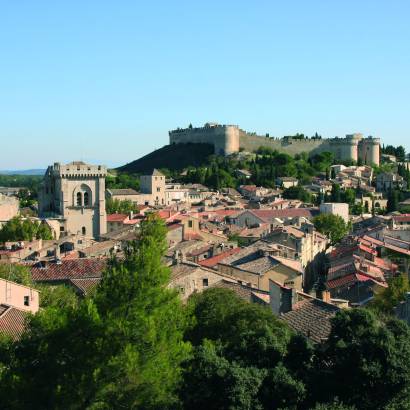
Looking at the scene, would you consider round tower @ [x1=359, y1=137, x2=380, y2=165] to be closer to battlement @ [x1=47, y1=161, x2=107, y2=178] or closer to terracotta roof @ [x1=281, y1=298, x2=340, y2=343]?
battlement @ [x1=47, y1=161, x2=107, y2=178]

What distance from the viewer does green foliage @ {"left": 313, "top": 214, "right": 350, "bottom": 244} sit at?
2477 inches

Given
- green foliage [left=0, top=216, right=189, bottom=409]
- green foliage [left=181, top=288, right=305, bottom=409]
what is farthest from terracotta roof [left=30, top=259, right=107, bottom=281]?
green foliage [left=0, top=216, right=189, bottom=409]

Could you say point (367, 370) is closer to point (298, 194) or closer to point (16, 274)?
point (16, 274)

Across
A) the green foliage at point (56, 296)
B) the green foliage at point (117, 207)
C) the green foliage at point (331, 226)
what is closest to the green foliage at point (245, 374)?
the green foliage at point (56, 296)

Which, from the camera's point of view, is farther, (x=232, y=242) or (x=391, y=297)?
(x=232, y=242)

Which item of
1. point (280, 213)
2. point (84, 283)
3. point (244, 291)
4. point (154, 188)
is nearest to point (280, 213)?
point (280, 213)

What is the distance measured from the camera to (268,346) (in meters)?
18.7

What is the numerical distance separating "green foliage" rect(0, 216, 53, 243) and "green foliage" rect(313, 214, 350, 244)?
21.6 m

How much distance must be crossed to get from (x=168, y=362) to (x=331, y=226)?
158 feet

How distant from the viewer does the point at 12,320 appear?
24.4 meters

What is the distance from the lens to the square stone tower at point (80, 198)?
194ft

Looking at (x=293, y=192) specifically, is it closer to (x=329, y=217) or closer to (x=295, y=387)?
(x=329, y=217)

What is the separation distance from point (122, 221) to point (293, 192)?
39.2 meters

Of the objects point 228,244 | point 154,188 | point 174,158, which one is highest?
point 174,158
